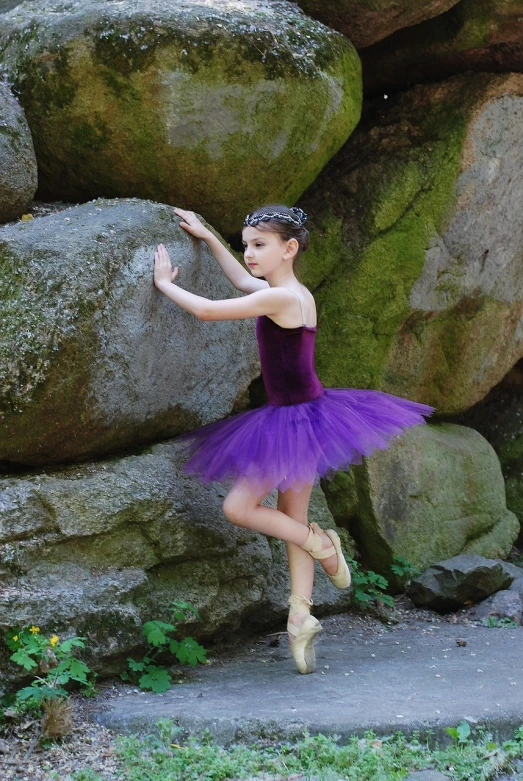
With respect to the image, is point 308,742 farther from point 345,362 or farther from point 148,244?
point 345,362

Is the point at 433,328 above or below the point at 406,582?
above

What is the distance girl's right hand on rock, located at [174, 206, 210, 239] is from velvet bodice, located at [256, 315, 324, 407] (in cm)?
48

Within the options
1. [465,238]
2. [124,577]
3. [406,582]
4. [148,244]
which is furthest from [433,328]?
[124,577]

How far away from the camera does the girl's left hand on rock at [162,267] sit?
13.0 feet

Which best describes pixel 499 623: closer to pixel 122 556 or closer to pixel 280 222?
pixel 122 556

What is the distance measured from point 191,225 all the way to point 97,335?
0.75 metres

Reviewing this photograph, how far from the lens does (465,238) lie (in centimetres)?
562

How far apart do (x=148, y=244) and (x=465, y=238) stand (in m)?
2.37

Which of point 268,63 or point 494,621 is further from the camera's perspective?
point 494,621

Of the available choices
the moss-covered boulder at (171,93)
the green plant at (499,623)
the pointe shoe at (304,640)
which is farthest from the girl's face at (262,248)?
the green plant at (499,623)

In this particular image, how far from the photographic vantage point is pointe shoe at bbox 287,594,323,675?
3.92 meters

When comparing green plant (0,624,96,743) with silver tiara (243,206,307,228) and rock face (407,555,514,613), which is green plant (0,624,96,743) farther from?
rock face (407,555,514,613)

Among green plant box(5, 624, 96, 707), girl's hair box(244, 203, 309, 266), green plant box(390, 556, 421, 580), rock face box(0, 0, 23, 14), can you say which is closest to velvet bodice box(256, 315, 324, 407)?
girl's hair box(244, 203, 309, 266)

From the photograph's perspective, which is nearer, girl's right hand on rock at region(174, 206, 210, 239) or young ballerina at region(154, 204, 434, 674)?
young ballerina at region(154, 204, 434, 674)
